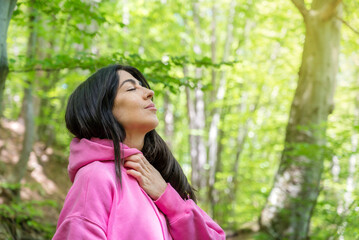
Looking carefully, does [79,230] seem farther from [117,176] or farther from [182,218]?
[182,218]

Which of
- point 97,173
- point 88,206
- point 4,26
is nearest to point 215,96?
point 4,26

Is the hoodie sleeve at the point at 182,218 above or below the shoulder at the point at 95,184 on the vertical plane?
below

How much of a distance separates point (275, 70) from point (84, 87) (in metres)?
11.0

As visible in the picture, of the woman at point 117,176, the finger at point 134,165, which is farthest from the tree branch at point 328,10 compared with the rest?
the finger at point 134,165

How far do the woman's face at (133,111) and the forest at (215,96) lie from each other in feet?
4.57

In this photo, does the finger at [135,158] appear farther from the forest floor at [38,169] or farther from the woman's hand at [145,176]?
the forest floor at [38,169]

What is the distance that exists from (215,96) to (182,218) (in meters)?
9.14

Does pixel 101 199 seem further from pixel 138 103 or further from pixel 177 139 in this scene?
pixel 177 139

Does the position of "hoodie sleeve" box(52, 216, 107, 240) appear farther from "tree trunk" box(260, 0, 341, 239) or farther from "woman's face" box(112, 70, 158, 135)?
"tree trunk" box(260, 0, 341, 239)

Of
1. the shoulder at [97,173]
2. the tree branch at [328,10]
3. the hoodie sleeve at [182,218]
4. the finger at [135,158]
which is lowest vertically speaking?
the hoodie sleeve at [182,218]

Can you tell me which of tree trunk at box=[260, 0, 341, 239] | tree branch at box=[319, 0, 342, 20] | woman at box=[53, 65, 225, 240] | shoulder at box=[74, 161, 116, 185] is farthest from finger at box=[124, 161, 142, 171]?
tree branch at box=[319, 0, 342, 20]

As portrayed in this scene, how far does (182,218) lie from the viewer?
179cm

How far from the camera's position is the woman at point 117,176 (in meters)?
1.45

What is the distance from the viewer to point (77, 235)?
4.43 feet
